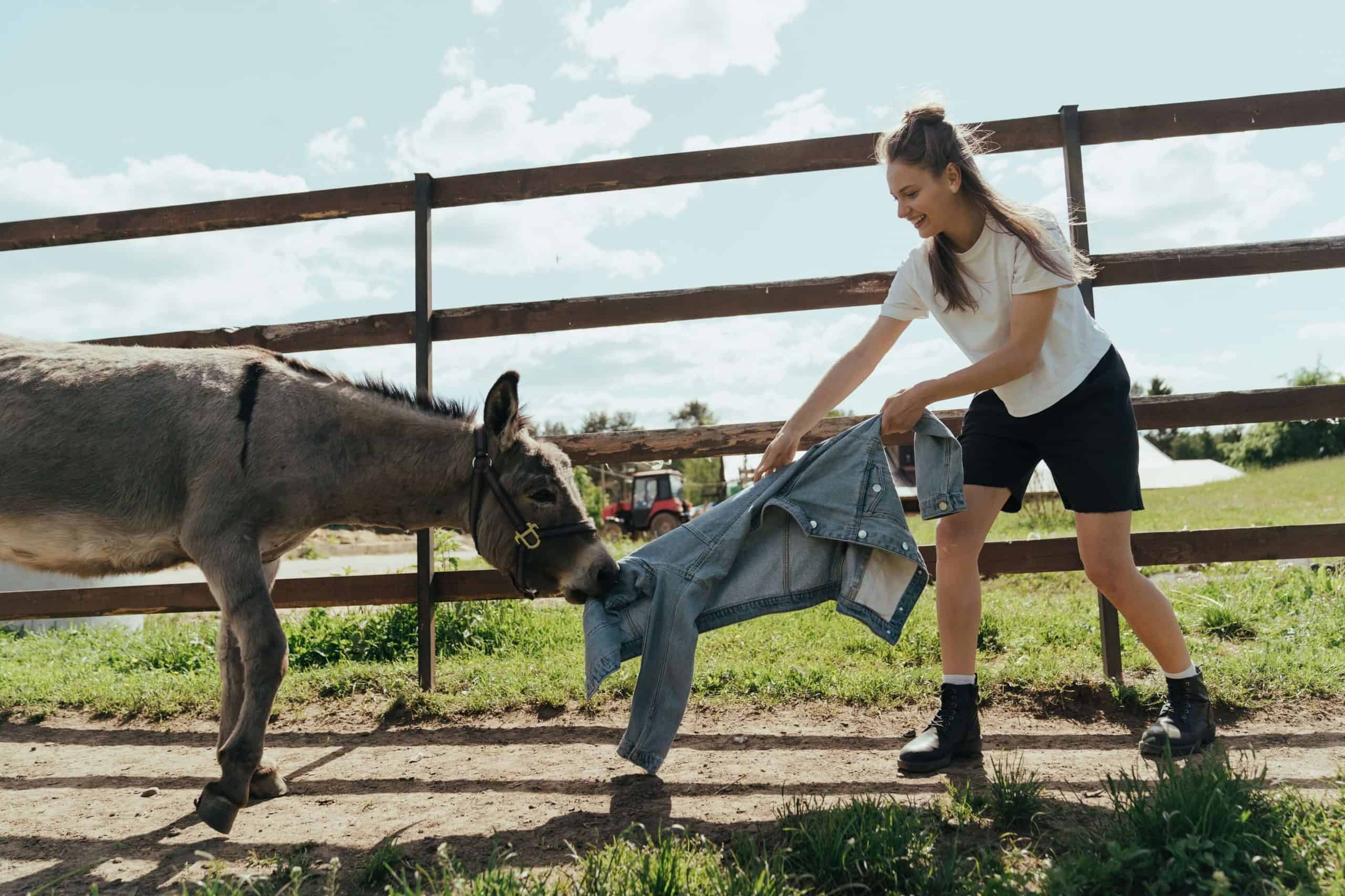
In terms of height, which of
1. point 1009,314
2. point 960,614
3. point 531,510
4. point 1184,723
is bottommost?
point 1184,723

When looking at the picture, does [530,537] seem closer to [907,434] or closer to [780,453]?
[780,453]

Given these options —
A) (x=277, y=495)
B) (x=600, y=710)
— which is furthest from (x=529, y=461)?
(x=600, y=710)

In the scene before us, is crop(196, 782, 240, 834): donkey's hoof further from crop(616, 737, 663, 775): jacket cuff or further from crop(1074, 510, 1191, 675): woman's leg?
crop(1074, 510, 1191, 675): woman's leg

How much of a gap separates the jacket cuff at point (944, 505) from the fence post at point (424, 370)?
2.72m

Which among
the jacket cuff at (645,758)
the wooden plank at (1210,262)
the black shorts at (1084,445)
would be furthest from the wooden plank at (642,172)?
the jacket cuff at (645,758)

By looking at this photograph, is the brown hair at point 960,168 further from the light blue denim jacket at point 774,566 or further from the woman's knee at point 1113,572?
the woman's knee at point 1113,572

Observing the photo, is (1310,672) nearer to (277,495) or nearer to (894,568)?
(894,568)

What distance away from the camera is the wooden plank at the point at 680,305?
4.49 m

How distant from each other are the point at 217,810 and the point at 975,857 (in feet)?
8.12

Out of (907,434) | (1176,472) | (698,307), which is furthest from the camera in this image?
(1176,472)

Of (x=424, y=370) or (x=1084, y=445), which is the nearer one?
(x=1084, y=445)

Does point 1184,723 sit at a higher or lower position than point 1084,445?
lower

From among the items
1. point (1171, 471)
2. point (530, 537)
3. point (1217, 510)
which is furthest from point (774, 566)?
point (1171, 471)

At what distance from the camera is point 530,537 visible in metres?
3.60
